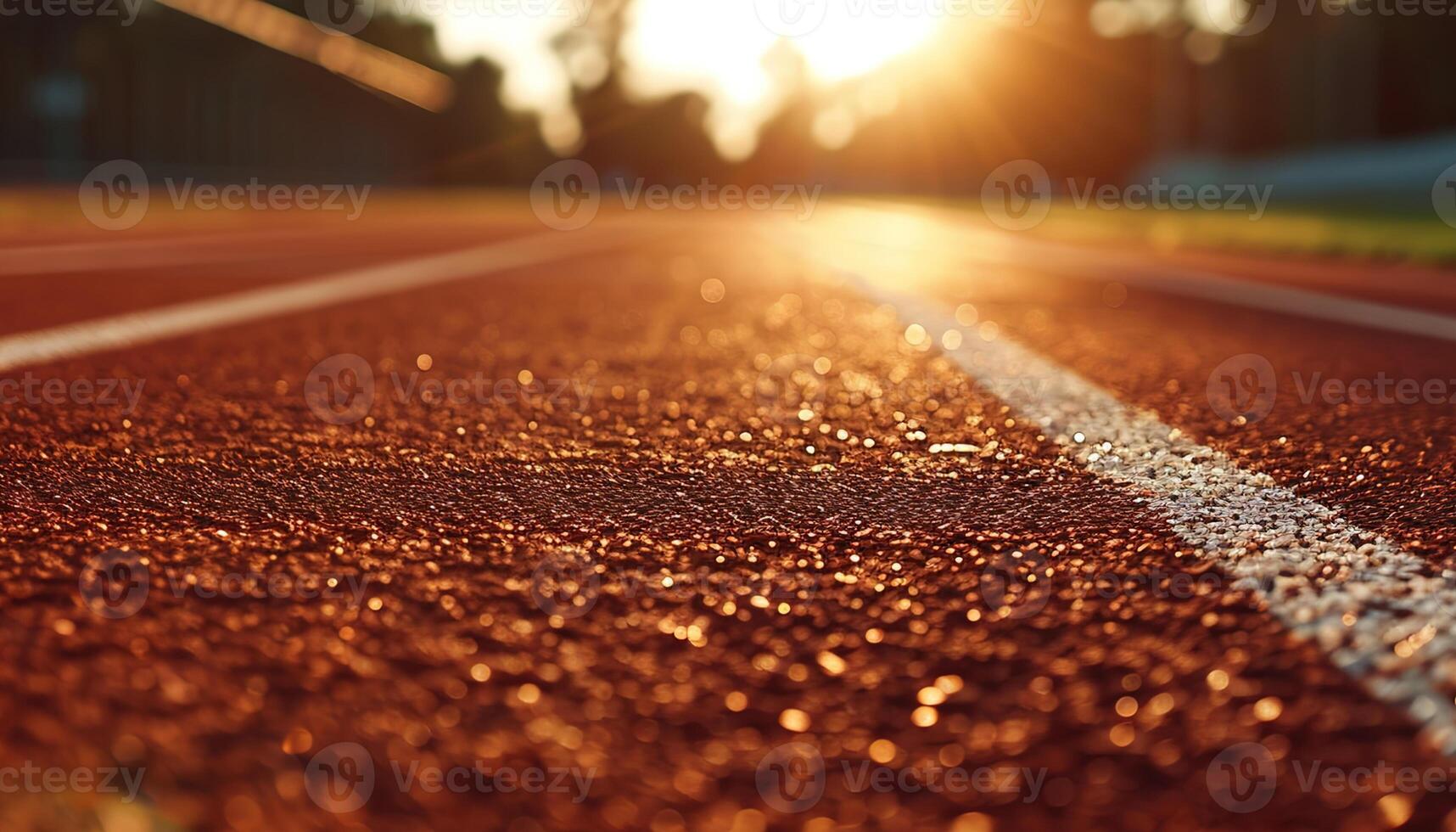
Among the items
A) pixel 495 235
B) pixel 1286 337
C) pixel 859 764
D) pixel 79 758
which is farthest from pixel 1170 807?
pixel 495 235

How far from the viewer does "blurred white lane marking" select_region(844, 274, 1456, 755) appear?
1.48m
